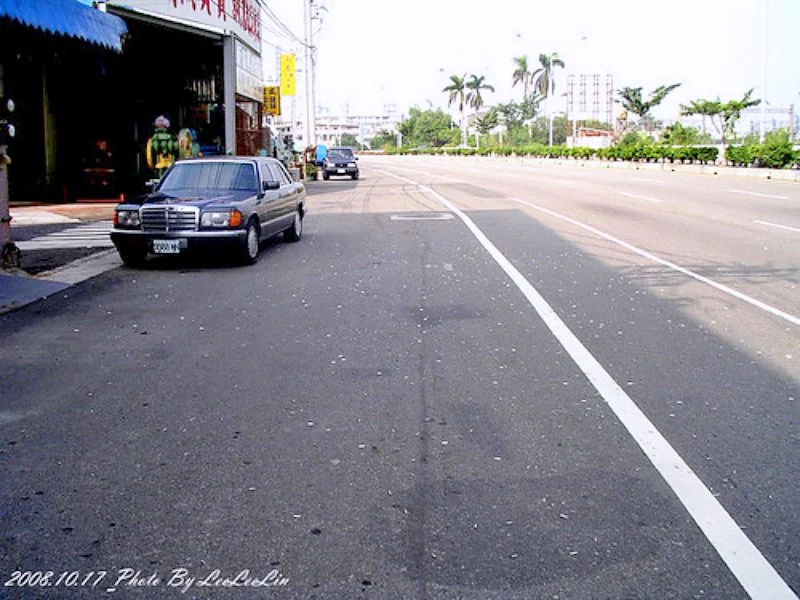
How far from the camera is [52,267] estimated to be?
13570mm

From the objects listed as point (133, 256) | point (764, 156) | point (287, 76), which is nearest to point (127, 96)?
point (133, 256)

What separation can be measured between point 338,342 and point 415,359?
961 millimetres

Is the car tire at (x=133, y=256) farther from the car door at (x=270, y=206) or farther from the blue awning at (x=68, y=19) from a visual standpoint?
the blue awning at (x=68, y=19)

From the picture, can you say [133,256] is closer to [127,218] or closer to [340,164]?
[127,218]

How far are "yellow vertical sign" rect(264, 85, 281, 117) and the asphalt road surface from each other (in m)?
32.0

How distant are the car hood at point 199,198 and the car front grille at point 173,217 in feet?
0.57

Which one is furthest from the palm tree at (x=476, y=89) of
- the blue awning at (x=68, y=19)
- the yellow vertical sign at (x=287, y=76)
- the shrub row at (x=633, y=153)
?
the blue awning at (x=68, y=19)

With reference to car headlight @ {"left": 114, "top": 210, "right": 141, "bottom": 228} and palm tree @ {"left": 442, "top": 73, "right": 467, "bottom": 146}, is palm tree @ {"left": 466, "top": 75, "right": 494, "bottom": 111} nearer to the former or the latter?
palm tree @ {"left": 442, "top": 73, "right": 467, "bottom": 146}

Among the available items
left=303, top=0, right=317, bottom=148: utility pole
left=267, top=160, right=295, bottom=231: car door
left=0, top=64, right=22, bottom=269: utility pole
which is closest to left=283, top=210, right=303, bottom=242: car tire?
left=267, top=160, right=295, bottom=231: car door

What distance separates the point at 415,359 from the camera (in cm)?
764

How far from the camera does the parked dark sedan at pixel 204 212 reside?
1288cm

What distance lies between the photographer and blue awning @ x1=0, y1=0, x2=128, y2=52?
11320 mm

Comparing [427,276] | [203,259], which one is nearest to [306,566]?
[427,276]

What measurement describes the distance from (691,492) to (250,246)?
9.56 m
